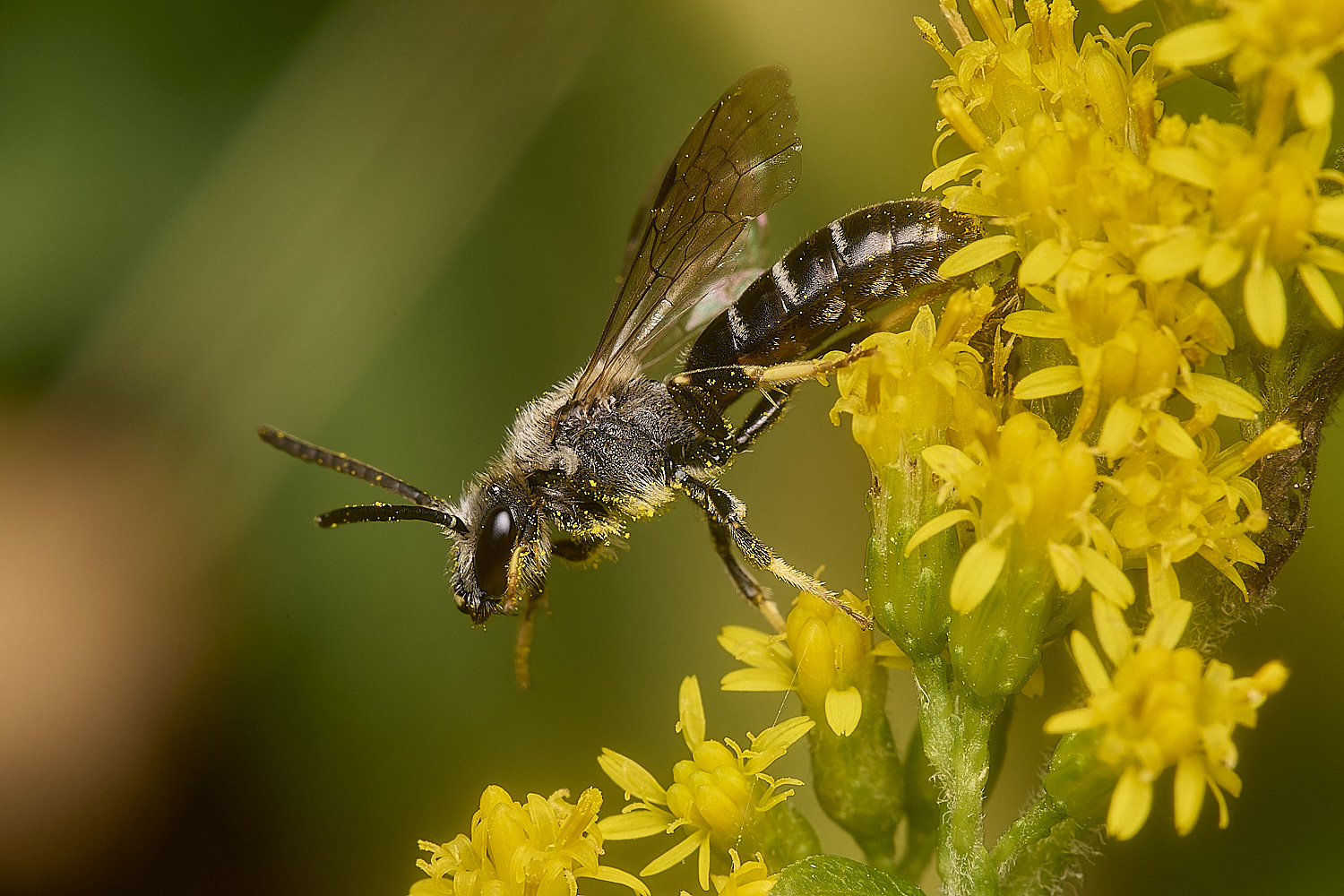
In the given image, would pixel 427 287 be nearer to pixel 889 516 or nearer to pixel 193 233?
pixel 193 233

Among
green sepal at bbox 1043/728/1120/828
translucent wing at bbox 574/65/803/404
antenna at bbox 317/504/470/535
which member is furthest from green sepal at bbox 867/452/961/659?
antenna at bbox 317/504/470/535

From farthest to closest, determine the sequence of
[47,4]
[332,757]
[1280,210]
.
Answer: [47,4] < [332,757] < [1280,210]

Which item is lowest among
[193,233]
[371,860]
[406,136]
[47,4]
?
[371,860]

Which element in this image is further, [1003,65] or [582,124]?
[582,124]

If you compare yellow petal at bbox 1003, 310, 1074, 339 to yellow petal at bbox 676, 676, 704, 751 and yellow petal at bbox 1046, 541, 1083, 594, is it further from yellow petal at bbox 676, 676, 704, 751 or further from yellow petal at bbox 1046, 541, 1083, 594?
yellow petal at bbox 676, 676, 704, 751

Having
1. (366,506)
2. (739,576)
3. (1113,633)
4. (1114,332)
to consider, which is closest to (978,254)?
(1114,332)

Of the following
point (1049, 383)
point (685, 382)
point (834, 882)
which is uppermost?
point (1049, 383)

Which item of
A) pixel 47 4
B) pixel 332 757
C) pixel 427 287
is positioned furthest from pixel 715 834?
pixel 47 4

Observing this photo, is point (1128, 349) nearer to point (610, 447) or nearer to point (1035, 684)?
point (1035, 684)
